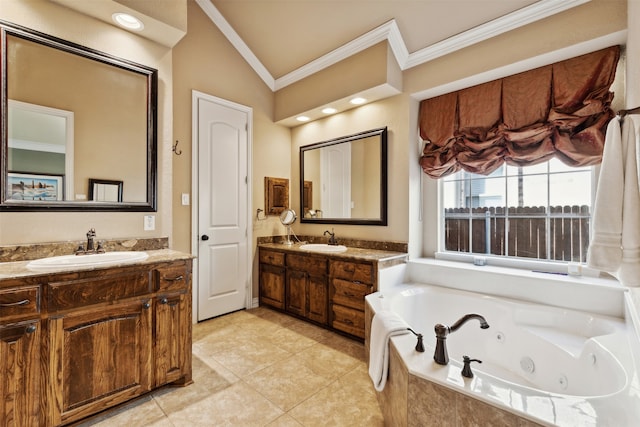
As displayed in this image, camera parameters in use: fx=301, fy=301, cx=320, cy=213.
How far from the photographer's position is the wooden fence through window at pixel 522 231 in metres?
2.30

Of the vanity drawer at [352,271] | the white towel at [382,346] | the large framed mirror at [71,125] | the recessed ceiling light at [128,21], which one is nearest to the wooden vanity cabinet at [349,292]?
the vanity drawer at [352,271]

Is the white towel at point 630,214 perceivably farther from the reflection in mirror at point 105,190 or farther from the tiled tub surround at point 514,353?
the reflection in mirror at point 105,190

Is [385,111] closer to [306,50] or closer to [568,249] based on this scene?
[306,50]

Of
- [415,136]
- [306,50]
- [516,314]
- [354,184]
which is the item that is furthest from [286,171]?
[516,314]

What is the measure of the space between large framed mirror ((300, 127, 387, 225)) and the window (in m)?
0.67

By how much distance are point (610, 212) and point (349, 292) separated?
1915 millimetres

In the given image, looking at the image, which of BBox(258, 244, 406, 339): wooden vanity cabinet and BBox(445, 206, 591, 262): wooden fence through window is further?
BBox(258, 244, 406, 339): wooden vanity cabinet

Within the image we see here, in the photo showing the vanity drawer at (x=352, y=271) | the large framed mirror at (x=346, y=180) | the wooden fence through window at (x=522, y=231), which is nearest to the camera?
the wooden fence through window at (x=522, y=231)

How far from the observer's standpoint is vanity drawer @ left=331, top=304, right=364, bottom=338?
2629 mm

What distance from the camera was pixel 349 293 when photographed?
107 inches

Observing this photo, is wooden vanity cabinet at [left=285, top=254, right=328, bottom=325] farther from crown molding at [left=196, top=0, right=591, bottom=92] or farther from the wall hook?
crown molding at [left=196, top=0, right=591, bottom=92]

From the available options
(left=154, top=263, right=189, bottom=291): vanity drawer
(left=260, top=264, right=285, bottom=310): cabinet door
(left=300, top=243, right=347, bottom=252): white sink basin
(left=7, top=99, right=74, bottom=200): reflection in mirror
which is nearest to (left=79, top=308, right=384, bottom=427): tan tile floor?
(left=260, top=264, right=285, bottom=310): cabinet door

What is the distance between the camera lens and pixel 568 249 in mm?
2322

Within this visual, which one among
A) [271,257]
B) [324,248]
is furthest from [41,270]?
[324,248]
